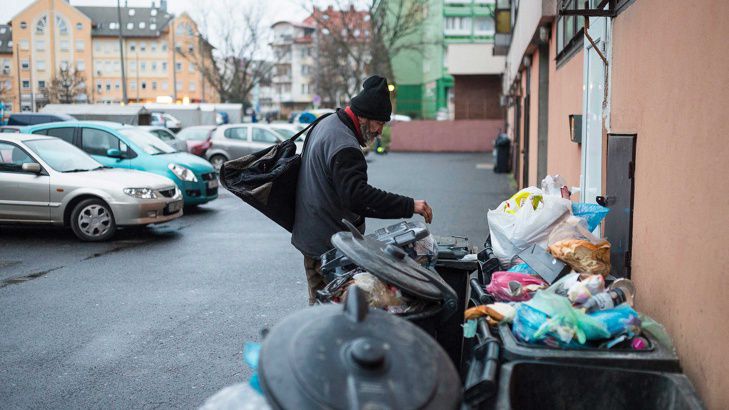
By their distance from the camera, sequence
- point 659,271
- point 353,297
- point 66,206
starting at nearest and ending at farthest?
1. point 353,297
2. point 659,271
3. point 66,206

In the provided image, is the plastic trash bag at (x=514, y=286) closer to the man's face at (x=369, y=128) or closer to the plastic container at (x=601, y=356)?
the plastic container at (x=601, y=356)

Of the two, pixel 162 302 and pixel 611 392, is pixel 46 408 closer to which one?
pixel 162 302

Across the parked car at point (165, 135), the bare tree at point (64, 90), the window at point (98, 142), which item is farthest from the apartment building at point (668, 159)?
the bare tree at point (64, 90)

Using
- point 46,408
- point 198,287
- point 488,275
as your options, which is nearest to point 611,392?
point 488,275

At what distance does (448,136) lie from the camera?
135 feet

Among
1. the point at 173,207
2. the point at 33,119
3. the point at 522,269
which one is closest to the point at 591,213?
the point at 522,269

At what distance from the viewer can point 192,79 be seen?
355 ft

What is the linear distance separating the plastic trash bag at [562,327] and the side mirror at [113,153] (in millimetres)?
11561

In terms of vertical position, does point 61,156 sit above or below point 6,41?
below

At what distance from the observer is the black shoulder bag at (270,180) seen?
180 inches

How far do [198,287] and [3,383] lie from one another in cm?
307

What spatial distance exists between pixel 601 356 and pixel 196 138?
79.9 feet

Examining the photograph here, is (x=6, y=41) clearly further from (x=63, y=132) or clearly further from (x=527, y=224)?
(x=527, y=224)

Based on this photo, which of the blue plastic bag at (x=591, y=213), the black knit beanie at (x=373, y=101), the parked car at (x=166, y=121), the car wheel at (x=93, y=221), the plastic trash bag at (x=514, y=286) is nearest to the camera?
the plastic trash bag at (x=514, y=286)
